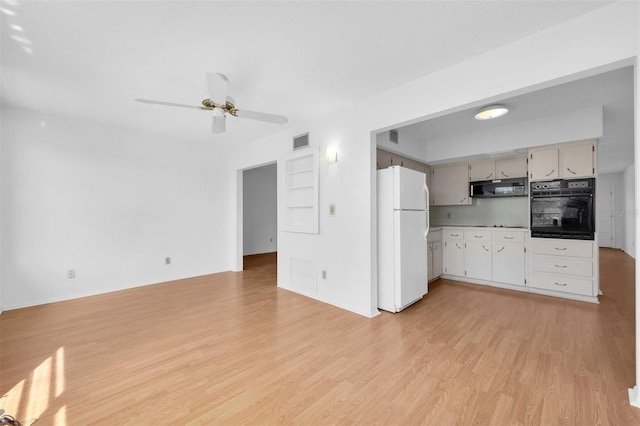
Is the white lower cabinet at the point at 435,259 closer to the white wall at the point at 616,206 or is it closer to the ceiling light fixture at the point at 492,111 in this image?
the ceiling light fixture at the point at 492,111

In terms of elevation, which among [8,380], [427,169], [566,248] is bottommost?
[8,380]

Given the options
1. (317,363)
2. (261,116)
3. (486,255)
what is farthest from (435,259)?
(261,116)

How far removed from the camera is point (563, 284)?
371 cm

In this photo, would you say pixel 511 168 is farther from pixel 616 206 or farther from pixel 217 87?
pixel 616 206

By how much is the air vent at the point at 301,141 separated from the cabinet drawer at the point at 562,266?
3760 millimetres

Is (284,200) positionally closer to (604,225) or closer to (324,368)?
(324,368)

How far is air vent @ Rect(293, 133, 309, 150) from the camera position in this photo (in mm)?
3971

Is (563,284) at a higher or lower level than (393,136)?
lower

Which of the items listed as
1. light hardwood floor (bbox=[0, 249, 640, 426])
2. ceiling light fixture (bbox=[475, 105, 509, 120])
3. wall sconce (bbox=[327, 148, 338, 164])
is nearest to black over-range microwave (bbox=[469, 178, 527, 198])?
ceiling light fixture (bbox=[475, 105, 509, 120])

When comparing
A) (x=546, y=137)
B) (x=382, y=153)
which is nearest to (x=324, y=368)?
(x=382, y=153)

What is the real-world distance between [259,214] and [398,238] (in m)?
5.34

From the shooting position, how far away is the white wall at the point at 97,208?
353cm

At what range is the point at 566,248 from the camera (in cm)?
370

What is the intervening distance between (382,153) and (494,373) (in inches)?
116
